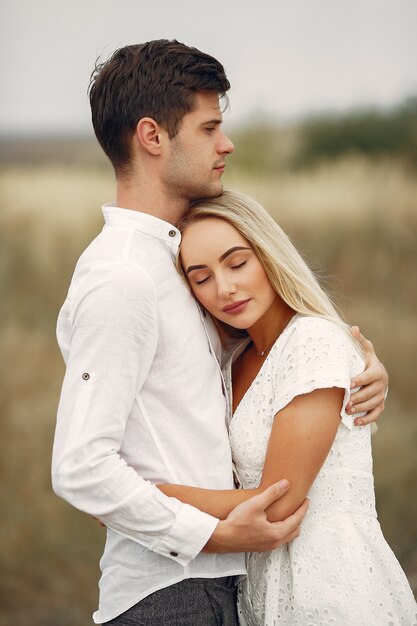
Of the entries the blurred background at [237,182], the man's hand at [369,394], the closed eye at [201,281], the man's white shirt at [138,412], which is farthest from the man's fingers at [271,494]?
the blurred background at [237,182]

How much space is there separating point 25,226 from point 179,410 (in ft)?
9.34

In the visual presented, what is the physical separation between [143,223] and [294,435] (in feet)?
1.84

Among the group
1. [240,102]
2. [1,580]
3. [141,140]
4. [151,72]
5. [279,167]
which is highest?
[151,72]

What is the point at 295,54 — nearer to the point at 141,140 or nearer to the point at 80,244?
the point at 80,244

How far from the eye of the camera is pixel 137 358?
185cm

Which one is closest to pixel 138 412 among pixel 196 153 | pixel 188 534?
pixel 188 534

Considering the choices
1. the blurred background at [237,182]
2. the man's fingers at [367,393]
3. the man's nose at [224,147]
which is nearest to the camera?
the man's fingers at [367,393]

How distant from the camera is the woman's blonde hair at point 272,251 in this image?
2.08m

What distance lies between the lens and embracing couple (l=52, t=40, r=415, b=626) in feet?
5.99

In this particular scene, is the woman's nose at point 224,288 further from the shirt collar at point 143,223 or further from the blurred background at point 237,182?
the blurred background at point 237,182

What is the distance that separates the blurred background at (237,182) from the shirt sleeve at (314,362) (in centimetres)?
234

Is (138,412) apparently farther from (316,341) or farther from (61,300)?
(61,300)

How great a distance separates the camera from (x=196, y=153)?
2092mm

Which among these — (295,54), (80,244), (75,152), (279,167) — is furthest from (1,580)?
(295,54)
